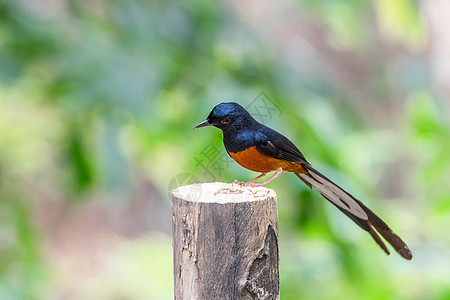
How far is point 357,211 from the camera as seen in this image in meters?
1.55

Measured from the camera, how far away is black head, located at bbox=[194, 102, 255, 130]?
1399mm

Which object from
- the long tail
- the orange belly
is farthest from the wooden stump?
the long tail

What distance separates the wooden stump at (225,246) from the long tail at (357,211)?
31 cm

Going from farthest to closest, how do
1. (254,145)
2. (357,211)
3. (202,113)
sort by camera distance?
(202,113), (357,211), (254,145)

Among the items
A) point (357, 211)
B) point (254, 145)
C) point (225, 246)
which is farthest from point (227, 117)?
point (357, 211)

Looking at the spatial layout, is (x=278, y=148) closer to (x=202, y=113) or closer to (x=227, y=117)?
(x=227, y=117)

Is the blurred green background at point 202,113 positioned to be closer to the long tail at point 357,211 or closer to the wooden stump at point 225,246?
the wooden stump at point 225,246

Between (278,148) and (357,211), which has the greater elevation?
(278,148)

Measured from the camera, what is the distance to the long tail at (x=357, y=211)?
4.93 feet

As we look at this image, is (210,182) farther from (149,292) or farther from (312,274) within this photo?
(149,292)

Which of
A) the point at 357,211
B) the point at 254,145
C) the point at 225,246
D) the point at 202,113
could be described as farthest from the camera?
the point at 202,113

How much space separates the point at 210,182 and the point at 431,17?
408 cm

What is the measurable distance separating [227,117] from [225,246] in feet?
1.20

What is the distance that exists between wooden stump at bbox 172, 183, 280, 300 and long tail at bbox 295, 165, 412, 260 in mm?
309
